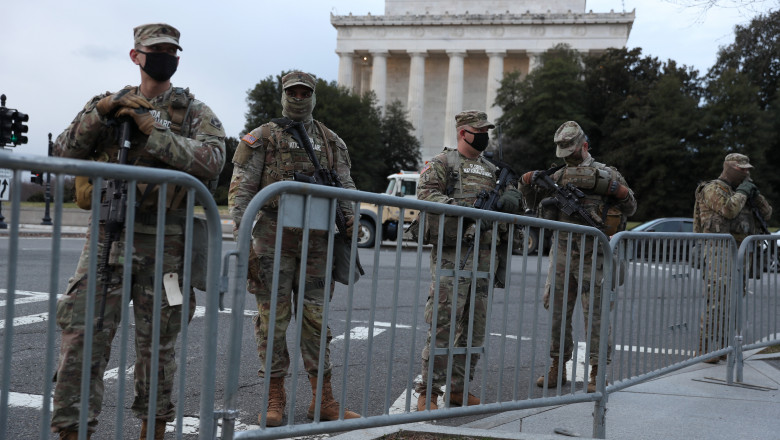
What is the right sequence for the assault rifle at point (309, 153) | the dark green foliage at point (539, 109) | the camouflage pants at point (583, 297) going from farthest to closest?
1. the dark green foliage at point (539, 109)
2. the assault rifle at point (309, 153)
3. the camouflage pants at point (583, 297)

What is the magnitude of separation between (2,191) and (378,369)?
3454 mm

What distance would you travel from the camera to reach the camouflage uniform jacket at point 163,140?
122 inches

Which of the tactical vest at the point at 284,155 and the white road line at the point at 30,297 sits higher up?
the tactical vest at the point at 284,155

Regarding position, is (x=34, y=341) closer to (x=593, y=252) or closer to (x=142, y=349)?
(x=142, y=349)

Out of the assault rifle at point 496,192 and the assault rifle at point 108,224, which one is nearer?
the assault rifle at point 108,224

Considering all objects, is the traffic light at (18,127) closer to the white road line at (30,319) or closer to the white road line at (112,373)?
the white road line at (30,319)

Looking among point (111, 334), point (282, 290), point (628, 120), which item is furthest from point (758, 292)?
point (628, 120)

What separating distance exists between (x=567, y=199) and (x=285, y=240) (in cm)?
254

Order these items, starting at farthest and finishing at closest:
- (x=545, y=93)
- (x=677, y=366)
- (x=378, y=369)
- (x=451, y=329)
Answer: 1. (x=545, y=93)
2. (x=378, y=369)
3. (x=677, y=366)
4. (x=451, y=329)

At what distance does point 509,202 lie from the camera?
4637mm

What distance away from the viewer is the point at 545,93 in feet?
157

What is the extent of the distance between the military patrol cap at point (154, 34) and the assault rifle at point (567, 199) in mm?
3109

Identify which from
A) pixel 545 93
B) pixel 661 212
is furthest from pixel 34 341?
pixel 545 93

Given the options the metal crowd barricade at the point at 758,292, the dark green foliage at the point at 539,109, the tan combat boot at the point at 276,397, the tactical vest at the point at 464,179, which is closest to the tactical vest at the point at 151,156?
the tan combat boot at the point at 276,397
